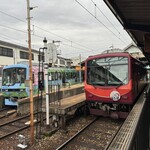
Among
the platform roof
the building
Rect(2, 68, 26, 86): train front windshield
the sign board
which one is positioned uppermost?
the building

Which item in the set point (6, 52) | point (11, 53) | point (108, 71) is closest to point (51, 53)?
point (108, 71)

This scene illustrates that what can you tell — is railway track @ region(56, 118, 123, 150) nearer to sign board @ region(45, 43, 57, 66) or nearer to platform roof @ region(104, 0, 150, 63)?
sign board @ region(45, 43, 57, 66)

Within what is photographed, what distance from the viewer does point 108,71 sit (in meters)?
9.23

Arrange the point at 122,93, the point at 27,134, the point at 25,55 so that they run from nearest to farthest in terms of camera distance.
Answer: the point at 27,134 < the point at 122,93 < the point at 25,55

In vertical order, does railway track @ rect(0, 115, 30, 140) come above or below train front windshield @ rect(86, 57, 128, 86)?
below

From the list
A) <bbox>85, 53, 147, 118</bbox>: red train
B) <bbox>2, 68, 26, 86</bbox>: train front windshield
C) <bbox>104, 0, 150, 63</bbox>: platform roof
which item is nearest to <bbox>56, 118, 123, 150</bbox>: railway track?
<bbox>85, 53, 147, 118</bbox>: red train

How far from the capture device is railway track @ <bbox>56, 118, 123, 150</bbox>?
21.9 ft

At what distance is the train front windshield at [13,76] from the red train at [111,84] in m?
5.01

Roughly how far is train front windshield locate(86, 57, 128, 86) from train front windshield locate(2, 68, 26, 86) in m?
5.09

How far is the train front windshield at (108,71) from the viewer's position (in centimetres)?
895

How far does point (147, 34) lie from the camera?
269 inches

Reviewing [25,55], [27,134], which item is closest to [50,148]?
[27,134]

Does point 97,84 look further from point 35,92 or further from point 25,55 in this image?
point 25,55

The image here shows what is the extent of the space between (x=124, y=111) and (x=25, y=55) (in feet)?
101
